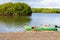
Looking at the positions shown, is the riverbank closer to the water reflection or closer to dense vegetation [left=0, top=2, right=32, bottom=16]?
the water reflection

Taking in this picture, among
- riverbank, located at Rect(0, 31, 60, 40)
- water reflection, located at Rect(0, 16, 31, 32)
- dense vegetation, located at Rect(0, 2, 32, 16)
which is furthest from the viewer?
dense vegetation, located at Rect(0, 2, 32, 16)

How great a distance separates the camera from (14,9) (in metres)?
125

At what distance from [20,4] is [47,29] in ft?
330

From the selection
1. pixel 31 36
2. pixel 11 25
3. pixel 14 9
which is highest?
pixel 31 36

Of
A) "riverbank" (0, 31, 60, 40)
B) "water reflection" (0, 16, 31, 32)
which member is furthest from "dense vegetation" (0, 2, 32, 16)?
"riverbank" (0, 31, 60, 40)

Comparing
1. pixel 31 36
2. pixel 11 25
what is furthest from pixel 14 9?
pixel 31 36

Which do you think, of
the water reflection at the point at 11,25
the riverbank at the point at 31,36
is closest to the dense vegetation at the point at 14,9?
the water reflection at the point at 11,25

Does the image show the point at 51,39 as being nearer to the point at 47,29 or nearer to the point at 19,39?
the point at 19,39

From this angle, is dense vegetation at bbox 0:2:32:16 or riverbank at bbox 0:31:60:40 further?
dense vegetation at bbox 0:2:32:16

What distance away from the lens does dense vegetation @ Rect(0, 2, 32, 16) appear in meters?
124

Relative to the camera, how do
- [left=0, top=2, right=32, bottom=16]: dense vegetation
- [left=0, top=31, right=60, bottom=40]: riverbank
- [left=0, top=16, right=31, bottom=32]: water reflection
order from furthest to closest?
1. [left=0, top=2, right=32, bottom=16]: dense vegetation
2. [left=0, top=16, right=31, bottom=32]: water reflection
3. [left=0, top=31, right=60, bottom=40]: riverbank

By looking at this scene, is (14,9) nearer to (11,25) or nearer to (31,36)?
(11,25)

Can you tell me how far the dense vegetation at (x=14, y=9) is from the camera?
408ft

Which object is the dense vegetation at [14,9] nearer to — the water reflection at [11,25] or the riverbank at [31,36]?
the water reflection at [11,25]
